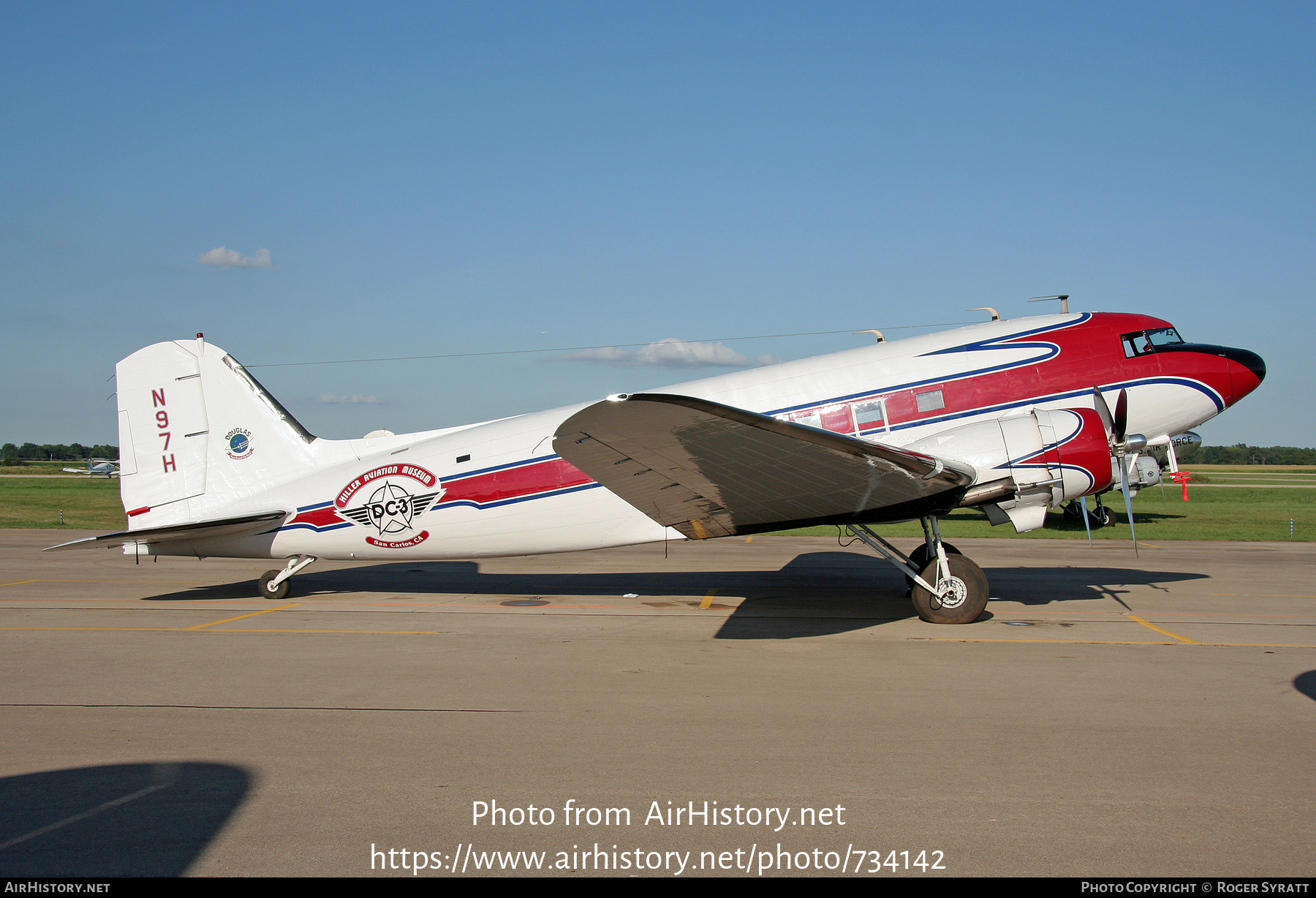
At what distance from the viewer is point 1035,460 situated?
10.4m

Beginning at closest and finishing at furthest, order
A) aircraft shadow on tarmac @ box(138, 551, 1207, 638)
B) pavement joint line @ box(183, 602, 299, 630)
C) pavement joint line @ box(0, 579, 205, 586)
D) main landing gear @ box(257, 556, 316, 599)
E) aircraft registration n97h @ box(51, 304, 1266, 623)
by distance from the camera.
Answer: aircraft registration n97h @ box(51, 304, 1266, 623), pavement joint line @ box(183, 602, 299, 630), aircraft shadow on tarmac @ box(138, 551, 1207, 638), main landing gear @ box(257, 556, 316, 599), pavement joint line @ box(0, 579, 205, 586)

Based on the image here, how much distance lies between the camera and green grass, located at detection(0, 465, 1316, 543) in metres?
27.3

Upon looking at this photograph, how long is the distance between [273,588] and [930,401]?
37.0 ft

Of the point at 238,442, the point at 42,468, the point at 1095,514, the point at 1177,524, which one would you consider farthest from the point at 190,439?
the point at 42,468

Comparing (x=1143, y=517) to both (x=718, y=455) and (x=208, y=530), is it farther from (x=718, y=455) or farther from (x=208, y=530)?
(x=208, y=530)

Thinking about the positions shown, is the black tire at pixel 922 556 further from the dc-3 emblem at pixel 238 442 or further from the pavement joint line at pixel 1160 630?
the dc-3 emblem at pixel 238 442

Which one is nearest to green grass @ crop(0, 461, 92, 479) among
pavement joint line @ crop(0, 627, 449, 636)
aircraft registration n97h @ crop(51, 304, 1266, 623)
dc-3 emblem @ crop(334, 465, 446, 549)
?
aircraft registration n97h @ crop(51, 304, 1266, 623)

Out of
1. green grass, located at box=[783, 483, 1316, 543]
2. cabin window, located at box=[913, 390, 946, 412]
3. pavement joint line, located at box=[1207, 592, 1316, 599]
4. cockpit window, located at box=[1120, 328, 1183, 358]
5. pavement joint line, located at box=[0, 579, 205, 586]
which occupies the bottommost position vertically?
green grass, located at box=[783, 483, 1316, 543]

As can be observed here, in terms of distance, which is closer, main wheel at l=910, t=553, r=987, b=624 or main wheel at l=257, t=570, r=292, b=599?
main wheel at l=910, t=553, r=987, b=624

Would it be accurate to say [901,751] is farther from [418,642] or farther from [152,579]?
[152,579]

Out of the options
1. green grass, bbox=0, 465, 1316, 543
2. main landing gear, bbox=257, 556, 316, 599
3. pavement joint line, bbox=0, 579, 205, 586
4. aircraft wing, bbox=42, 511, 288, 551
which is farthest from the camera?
green grass, bbox=0, 465, 1316, 543

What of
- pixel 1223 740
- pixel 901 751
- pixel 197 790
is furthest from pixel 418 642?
pixel 1223 740

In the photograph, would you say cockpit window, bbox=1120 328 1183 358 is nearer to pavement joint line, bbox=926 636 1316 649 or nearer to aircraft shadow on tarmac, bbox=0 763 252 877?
pavement joint line, bbox=926 636 1316 649

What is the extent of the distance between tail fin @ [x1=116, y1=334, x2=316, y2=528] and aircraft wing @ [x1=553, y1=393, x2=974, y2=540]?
7047 mm
